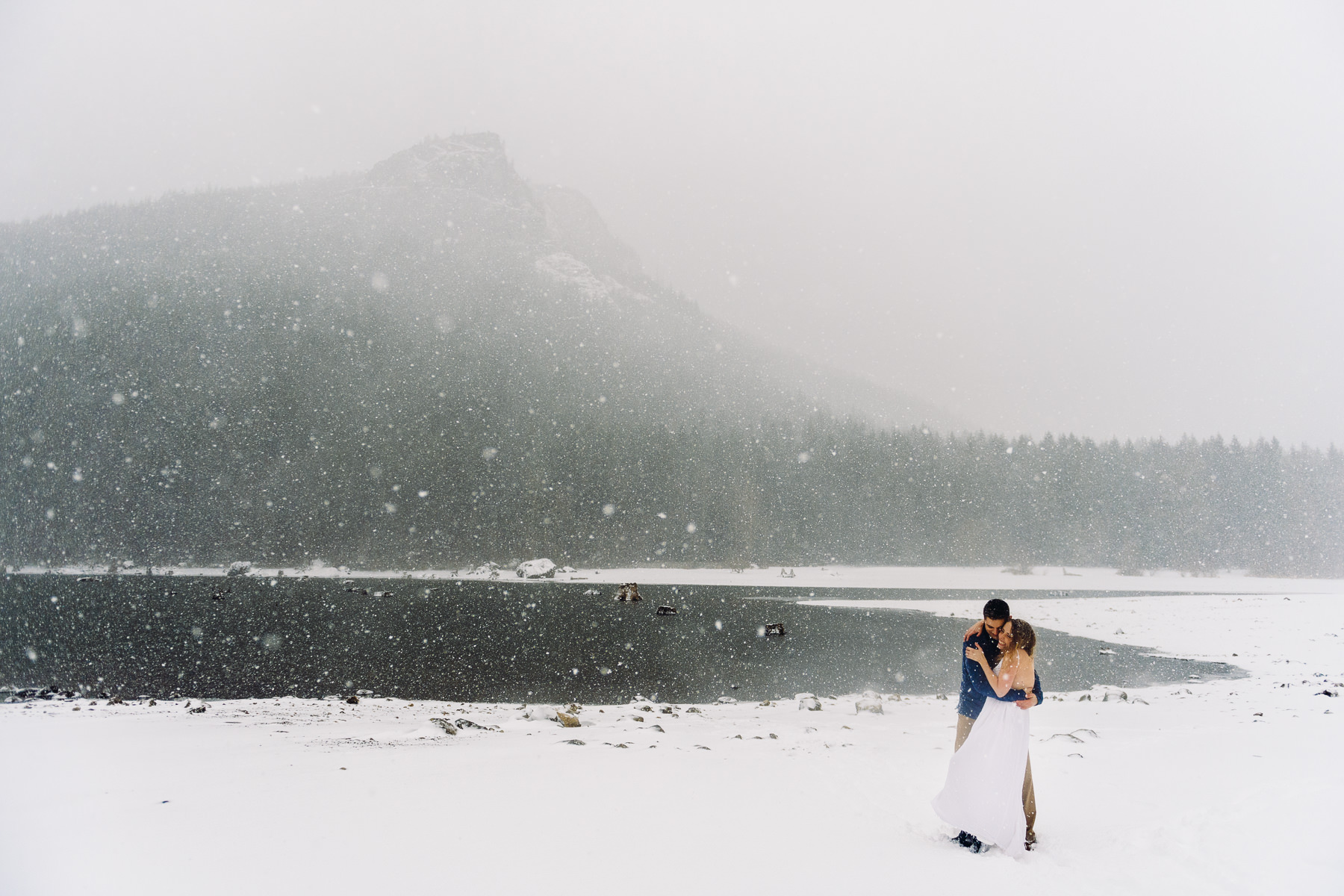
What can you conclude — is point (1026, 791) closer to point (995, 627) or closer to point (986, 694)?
point (986, 694)

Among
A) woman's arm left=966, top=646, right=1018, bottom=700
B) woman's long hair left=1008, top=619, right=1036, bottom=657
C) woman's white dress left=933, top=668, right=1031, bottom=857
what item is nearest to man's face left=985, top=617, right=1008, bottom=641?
woman's long hair left=1008, top=619, right=1036, bottom=657

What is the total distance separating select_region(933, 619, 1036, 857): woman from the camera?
659cm

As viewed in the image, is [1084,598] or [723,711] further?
[1084,598]

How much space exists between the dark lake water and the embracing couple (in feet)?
42.8

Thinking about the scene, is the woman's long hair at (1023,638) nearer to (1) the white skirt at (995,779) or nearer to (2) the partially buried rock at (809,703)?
(1) the white skirt at (995,779)

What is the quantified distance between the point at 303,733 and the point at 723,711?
31.4 feet

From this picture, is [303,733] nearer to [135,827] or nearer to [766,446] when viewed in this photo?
[135,827]

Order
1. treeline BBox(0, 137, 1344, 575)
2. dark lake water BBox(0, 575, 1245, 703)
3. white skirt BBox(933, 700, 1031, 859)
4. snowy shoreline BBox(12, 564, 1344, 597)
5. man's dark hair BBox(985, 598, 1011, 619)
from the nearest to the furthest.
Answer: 1. white skirt BBox(933, 700, 1031, 859)
2. man's dark hair BBox(985, 598, 1011, 619)
3. dark lake water BBox(0, 575, 1245, 703)
4. snowy shoreline BBox(12, 564, 1344, 597)
5. treeline BBox(0, 137, 1344, 575)

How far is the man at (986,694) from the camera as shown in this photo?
22.0ft

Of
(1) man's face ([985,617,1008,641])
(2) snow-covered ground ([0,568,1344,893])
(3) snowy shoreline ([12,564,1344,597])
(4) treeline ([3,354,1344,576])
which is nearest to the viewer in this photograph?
(2) snow-covered ground ([0,568,1344,893])

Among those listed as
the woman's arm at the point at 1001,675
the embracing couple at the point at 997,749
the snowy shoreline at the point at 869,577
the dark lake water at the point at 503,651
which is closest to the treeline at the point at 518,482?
the snowy shoreline at the point at 869,577

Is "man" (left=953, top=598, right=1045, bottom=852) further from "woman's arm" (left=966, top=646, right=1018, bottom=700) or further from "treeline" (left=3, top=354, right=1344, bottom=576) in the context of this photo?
"treeline" (left=3, top=354, right=1344, bottom=576)

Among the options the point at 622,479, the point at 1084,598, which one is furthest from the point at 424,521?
the point at 1084,598

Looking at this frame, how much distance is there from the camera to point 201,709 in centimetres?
1452
